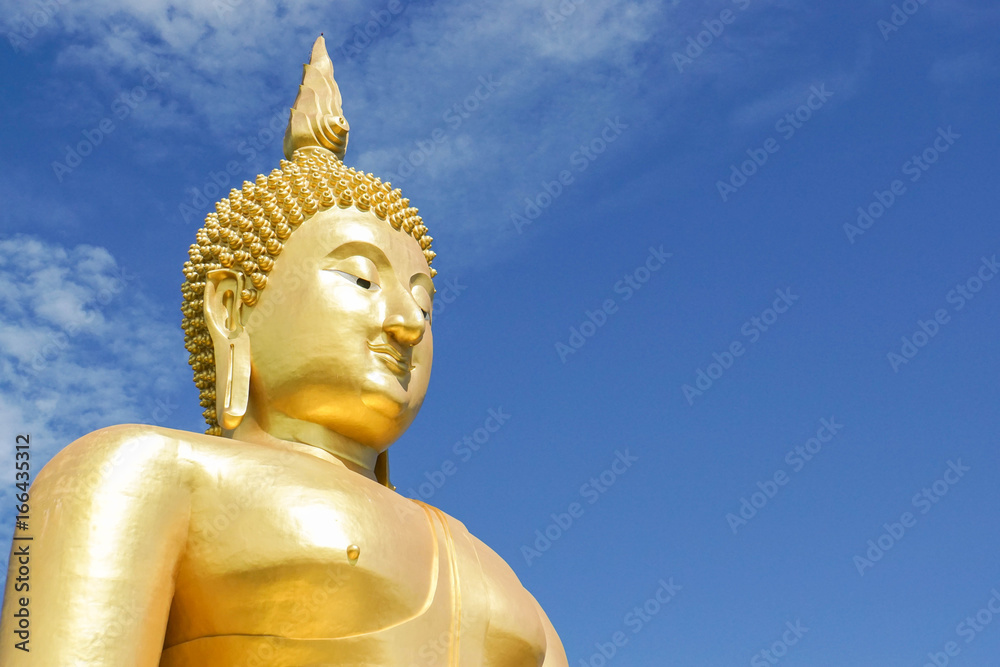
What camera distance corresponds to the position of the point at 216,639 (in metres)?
5.36

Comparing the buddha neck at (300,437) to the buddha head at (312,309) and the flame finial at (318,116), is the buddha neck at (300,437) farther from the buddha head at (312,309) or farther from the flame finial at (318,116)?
the flame finial at (318,116)

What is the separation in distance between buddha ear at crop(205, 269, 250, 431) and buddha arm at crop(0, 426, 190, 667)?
78 centimetres

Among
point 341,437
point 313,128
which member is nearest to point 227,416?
point 341,437

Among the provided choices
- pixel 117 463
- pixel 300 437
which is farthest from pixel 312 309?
pixel 117 463

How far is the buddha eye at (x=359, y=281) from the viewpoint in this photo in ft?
20.7

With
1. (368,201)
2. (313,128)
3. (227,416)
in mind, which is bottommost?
(227,416)

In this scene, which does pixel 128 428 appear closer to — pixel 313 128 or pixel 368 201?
pixel 368 201

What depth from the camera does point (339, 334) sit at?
612cm

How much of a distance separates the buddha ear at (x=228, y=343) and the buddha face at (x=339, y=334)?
8 cm

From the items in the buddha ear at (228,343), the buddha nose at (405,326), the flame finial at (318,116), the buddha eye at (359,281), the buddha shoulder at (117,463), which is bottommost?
the buddha shoulder at (117,463)

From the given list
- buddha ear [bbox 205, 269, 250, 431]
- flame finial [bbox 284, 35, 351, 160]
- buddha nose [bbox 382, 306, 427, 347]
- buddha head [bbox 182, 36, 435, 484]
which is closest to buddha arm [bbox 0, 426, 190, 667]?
buddha ear [bbox 205, 269, 250, 431]

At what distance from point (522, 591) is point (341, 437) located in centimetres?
142

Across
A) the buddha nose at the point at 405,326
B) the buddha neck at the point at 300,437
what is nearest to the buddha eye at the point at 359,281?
the buddha nose at the point at 405,326

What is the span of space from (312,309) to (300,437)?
722mm
